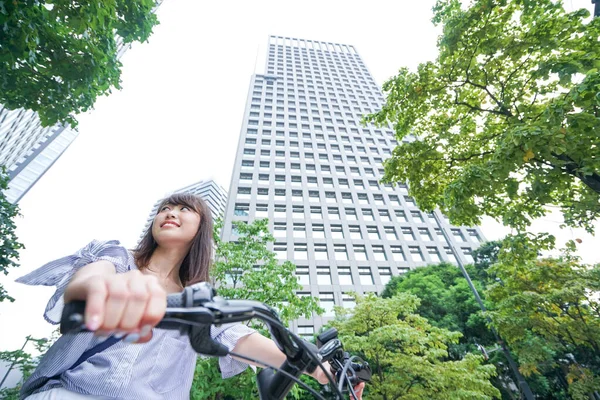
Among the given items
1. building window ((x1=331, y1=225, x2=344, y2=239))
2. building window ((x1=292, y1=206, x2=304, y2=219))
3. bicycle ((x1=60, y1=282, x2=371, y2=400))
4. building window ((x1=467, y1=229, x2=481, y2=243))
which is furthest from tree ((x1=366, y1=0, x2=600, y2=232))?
building window ((x1=467, y1=229, x2=481, y2=243))

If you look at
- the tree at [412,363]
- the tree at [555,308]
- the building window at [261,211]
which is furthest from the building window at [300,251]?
the tree at [555,308]

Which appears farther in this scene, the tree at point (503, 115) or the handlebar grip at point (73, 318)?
the tree at point (503, 115)

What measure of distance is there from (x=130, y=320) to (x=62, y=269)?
0.86m

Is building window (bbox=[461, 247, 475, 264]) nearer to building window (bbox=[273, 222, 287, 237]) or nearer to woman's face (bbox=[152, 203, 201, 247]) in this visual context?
building window (bbox=[273, 222, 287, 237])

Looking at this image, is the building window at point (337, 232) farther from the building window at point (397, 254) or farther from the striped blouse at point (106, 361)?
the striped blouse at point (106, 361)

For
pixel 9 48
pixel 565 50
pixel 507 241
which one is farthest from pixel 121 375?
pixel 565 50

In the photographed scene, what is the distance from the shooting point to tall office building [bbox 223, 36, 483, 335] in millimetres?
26641

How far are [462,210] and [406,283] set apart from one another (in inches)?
638

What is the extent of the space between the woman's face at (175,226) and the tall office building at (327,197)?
74.8ft

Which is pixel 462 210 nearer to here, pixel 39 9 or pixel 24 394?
pixel 24 394

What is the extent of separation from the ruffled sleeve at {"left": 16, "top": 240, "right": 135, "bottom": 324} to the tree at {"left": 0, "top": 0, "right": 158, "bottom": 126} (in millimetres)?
4159

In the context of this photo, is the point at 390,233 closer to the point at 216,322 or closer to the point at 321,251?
the point at 321,251

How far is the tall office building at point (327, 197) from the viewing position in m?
26.6

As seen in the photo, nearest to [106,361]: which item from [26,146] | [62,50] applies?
[62,50]
